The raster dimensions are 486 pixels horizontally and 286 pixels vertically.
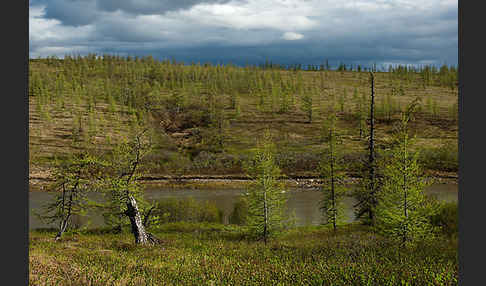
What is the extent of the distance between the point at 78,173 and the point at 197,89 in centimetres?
13216

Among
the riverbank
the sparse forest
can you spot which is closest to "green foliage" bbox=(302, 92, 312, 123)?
the sparse forest

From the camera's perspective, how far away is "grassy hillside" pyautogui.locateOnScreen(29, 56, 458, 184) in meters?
89.7

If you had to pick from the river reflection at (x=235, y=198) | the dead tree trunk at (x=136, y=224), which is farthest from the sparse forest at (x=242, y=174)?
the river reflection at (x=235, y=198)

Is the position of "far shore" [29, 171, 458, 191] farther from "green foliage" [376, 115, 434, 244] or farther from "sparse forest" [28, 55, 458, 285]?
"green foliage" [376, 115, 434, 244]

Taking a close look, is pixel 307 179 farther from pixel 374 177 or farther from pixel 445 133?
pixel 445 133

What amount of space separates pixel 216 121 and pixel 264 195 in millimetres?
87857

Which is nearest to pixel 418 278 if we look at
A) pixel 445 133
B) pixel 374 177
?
pixel 374 177

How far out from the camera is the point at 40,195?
65.2 metres

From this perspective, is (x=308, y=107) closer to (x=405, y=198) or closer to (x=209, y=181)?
(x=209, y=181)

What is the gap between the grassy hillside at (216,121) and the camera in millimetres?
89688

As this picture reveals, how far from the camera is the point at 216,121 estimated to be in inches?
4478

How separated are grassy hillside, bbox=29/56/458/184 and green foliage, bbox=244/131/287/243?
45698 mm

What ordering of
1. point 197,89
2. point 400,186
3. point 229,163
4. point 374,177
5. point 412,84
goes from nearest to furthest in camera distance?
1. point 400,186
2. point 374,177
3. point 229,163
4. point 197,89
5. point 412,84

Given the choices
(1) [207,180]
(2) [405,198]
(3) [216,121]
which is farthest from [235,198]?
(3) [216,121]
